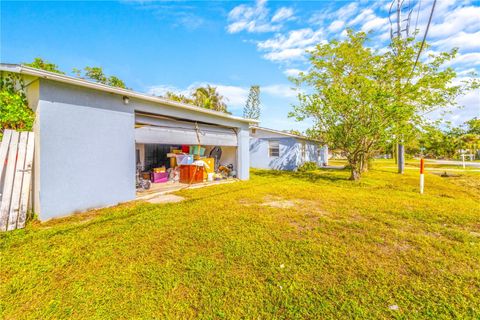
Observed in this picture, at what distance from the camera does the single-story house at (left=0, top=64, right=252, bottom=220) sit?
14.1ft

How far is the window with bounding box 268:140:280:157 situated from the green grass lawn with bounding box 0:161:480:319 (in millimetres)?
11695

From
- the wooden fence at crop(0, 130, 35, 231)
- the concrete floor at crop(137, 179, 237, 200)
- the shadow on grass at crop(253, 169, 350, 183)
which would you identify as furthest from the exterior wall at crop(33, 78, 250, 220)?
the shadow on grass at crop(253, 169, 350, 183)

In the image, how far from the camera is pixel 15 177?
13.3 ft

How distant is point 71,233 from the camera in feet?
12.4

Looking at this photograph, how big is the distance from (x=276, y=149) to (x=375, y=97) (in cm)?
868

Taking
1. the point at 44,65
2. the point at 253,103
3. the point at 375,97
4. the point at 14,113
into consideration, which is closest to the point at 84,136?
the point at 14,113

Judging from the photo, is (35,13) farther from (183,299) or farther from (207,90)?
(207,90)

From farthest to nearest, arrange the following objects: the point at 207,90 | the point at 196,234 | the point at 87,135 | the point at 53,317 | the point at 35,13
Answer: the point at 207,90, the point at 35,13, the point at 87,135, the point at 196,234, the point at 53,317

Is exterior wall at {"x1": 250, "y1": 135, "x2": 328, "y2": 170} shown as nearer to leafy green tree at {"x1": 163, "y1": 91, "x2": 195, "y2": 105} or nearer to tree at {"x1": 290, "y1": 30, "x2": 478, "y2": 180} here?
tree at {"x1": 290, "y1": 30, "x2": 478, "y2": 180}

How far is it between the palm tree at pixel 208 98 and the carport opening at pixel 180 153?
9.35 m

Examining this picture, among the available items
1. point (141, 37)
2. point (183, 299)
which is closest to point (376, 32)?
point (141, 37)

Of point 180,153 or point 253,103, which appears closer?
point 180,153

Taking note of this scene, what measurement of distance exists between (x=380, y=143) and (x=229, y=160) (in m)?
7.94

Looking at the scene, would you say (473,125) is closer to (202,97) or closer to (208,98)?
(208,98)
